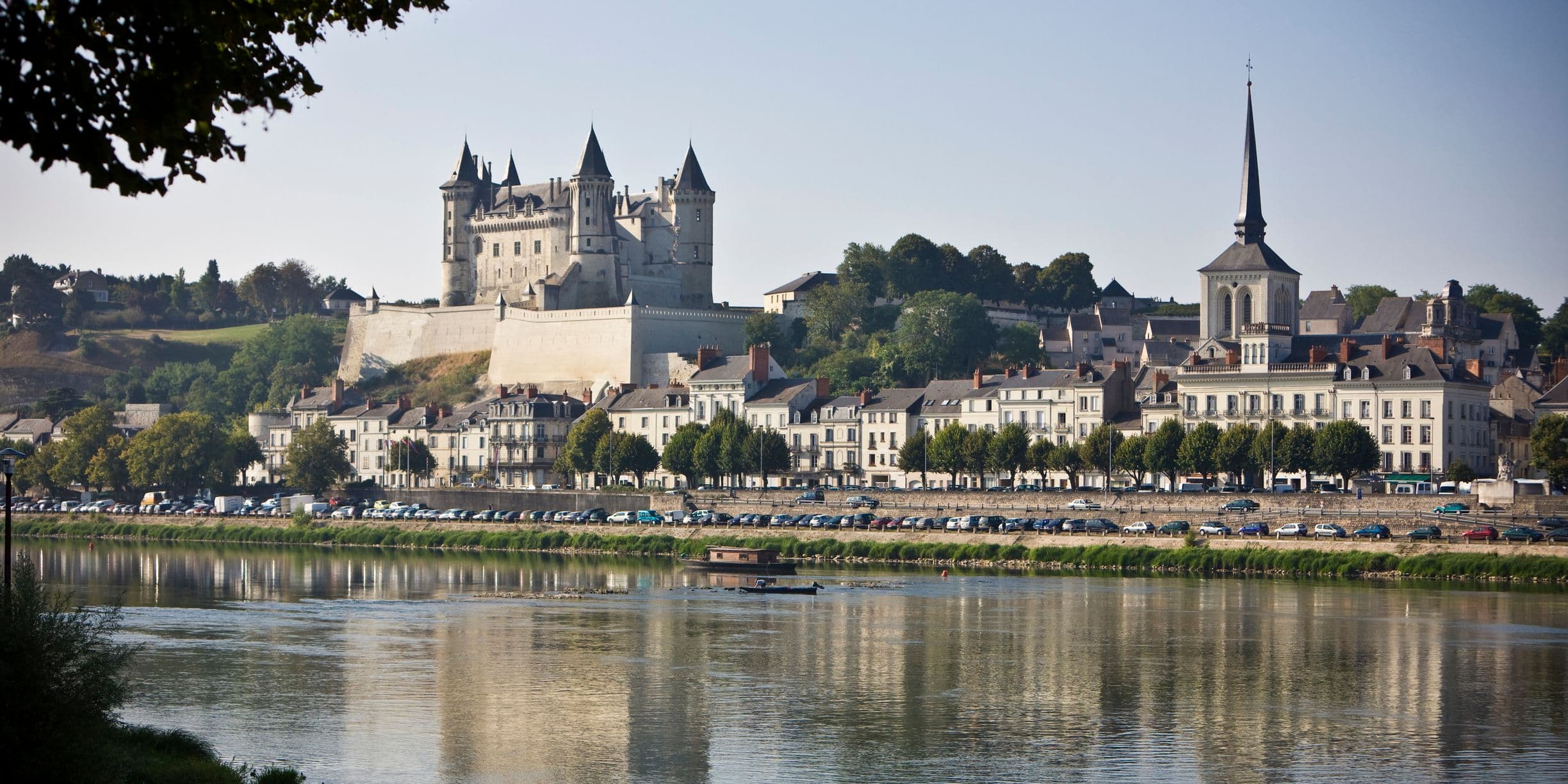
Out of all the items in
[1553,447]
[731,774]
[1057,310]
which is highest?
[1057,310]

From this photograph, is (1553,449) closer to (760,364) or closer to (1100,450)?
(1100,450)

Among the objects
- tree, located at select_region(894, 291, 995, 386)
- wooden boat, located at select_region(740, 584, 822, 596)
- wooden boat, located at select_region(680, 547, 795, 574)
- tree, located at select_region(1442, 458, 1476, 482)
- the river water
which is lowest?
the river water

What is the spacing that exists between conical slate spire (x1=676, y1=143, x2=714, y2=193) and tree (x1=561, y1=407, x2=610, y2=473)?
2729 centimetres

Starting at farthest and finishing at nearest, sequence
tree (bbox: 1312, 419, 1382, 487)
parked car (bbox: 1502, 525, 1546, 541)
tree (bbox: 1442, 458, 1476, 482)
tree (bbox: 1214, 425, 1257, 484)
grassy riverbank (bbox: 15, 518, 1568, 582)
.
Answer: tree (bbox: 1214, 425, 1257, 484) < tree (bbox: 1442, 458, 1476, 482) < tree (bbox: 1312, 419, 1382, 487) < parked car (bbox: 1502, 525, 1546, 541) < grassy riverbank (bbox: 15, 518, 1568, 582)

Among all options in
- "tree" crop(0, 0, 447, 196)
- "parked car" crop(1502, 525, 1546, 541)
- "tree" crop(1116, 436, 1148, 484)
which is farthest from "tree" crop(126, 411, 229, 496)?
"tree" crop(0, 0, 447, 196)

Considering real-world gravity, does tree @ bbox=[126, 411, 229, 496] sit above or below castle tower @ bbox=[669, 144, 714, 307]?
below

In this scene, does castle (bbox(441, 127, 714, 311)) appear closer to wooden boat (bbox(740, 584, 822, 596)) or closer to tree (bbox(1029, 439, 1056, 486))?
tree (bbox(1029, 439, 1056, 486))

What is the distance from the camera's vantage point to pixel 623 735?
23875mm

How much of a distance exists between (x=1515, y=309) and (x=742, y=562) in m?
57.8

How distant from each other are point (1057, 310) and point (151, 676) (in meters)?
79.8

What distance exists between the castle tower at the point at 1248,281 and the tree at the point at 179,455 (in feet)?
112

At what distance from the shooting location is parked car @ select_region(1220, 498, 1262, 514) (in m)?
53.0

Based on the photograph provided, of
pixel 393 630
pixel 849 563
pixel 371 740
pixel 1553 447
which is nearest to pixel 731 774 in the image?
pixel 371 740

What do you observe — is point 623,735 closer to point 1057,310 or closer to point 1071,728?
point 1071,728
